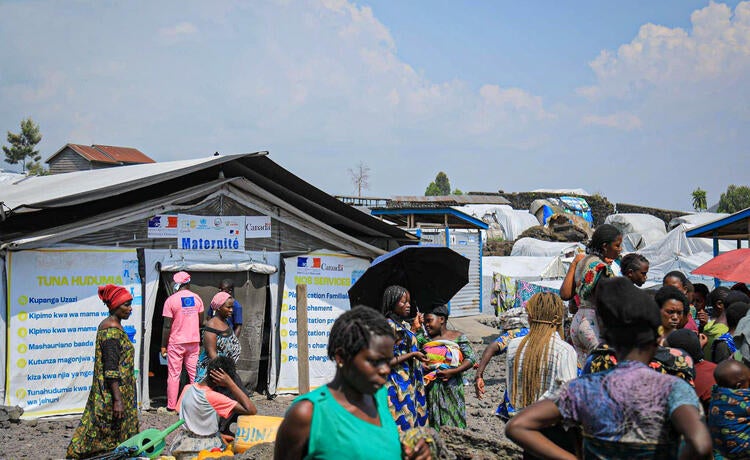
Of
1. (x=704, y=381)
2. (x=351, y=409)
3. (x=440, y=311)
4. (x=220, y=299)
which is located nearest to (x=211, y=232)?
(x=220, y=299)

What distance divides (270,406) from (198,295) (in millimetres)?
1977

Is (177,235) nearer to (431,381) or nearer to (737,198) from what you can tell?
(431,381)

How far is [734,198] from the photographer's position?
157 ft

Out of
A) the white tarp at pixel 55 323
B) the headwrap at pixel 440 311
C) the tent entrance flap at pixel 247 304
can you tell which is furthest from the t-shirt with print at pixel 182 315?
the headwrap at pixel 440 311

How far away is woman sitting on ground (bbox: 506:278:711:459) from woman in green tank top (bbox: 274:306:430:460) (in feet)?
1.58

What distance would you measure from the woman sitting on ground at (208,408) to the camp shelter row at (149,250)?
4203 mm

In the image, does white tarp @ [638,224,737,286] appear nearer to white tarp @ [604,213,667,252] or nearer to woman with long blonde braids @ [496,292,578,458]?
white tarp @ [604,213,667,252]

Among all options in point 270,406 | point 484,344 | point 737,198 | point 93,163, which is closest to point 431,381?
point 270,406

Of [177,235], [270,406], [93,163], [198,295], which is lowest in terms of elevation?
[270,406]

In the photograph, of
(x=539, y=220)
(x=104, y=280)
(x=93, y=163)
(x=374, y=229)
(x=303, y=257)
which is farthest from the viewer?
(x=539, y=220)

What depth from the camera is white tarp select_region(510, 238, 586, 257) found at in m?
25.0

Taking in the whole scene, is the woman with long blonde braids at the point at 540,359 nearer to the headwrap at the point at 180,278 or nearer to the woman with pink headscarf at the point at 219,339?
the woman with pink headscarf at the point at 219,339

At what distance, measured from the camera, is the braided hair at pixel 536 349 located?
433cm

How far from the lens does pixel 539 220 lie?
35.4 metres
